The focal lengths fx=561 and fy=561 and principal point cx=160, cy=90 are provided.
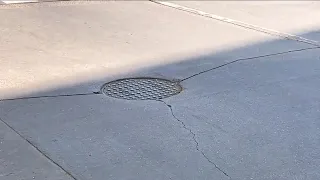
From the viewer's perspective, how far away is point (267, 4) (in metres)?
13.1

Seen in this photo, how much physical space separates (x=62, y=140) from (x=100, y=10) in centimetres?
691

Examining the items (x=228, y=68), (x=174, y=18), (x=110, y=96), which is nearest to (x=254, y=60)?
(x=228, y=68)

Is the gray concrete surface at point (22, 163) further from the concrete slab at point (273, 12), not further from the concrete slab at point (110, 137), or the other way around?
the concrete slab at point (273, 12)

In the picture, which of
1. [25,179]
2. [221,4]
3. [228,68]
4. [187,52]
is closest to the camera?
[25,179]

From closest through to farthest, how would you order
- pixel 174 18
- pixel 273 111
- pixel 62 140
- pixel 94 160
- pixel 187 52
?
pixel 94 160
pixel 62 140
pixel 273 111
pixel 187 52
pixel 174 18

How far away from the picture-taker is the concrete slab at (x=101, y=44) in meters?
7.14

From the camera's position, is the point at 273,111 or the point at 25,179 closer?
the point at 25,179

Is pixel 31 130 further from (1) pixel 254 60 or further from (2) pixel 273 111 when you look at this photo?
(1) pixel 254 60

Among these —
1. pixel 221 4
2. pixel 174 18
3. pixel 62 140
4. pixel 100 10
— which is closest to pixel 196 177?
pixel 62 140

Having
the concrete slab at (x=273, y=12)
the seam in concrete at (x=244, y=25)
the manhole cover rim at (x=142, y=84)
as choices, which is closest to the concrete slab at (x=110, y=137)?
the manhole cover rim at (x=142, y=84)

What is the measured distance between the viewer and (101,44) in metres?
8.84

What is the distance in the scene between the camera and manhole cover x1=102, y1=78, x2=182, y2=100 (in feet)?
21.3

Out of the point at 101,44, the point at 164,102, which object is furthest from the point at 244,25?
the point at 164,102

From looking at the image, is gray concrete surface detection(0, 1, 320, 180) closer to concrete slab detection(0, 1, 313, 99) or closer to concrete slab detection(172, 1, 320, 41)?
concrete slab detection(0, 1, 313, 99)
